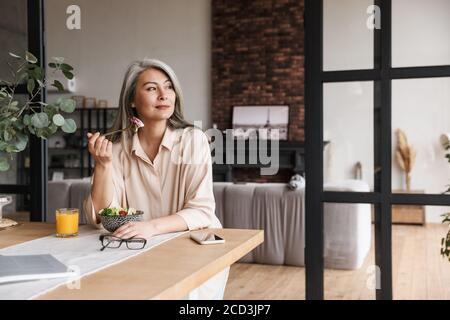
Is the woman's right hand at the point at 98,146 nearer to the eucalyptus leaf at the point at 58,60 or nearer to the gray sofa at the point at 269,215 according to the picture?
the eucalyptus leaf at the point at 58,60

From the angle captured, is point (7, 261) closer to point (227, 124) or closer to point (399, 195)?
point (399, 195)

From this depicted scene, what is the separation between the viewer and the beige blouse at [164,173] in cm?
173

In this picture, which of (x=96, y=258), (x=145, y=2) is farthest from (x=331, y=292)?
(x=145, y=2)

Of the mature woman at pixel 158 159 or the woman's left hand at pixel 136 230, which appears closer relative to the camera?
the woman's left hand at pixel 136 230

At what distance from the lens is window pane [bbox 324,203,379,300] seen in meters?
2.08

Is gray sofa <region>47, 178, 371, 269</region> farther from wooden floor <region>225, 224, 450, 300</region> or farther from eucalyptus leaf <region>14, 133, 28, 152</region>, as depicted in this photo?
eucalyptus leaf <region>14, 133, 28, 152</region>

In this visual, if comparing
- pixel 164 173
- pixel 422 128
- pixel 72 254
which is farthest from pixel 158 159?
pixel 422 128

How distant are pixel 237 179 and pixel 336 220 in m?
5.64

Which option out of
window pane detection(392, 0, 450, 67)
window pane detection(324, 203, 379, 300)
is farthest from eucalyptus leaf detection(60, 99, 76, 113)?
window pane detection(392, 0, 450, 67)

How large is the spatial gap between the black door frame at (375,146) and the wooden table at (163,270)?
2.37 feet

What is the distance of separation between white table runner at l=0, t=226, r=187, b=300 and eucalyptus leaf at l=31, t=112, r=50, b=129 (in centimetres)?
31

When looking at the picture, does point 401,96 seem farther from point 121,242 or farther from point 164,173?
point 121,242

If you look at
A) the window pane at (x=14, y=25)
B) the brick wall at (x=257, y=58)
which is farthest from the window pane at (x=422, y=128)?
the brick wall at (x=257, y=58)

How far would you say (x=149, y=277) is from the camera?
0.99 meters
